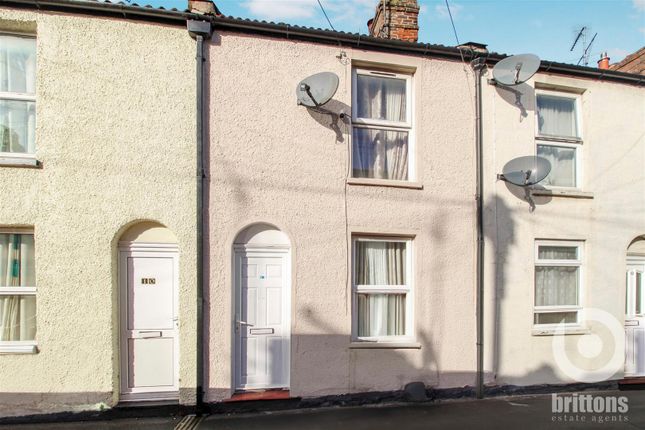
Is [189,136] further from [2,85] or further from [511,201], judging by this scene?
[511,201]

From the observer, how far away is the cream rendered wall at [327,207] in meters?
4.74

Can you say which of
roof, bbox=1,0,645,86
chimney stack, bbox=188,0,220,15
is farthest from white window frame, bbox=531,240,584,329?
chimney stack, bbox=188,0,220,15

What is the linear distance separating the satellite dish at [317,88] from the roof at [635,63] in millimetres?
5861

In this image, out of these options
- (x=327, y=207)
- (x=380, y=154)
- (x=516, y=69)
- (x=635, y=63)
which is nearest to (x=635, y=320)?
(x=516, y=69)

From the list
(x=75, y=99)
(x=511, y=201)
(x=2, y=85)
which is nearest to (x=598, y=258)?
(x=511, y=201)

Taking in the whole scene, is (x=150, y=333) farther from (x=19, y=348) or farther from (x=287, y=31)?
(x=287, y=31)

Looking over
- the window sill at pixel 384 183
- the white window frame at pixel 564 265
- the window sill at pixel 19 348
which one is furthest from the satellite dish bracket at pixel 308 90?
the window sill at pixel 19 348

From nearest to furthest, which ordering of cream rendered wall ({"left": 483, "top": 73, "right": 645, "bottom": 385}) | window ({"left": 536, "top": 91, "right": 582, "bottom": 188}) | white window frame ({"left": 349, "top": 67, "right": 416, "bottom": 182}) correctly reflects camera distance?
white window frame ({"left": 349, "top": 67, "right": 416, "bottom": 182}), cream rendered wall ({"left": 483, "top": 73, "right": 645, "bottom": 385}), window ({"left": 536, "top": 91, "right": 582, "bottom": 188})

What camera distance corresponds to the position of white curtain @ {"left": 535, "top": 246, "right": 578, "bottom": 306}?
222 inches

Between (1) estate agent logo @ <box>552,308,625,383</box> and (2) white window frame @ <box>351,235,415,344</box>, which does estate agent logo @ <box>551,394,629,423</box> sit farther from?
(2) white window frame @ <box>351,235,415,344</box>

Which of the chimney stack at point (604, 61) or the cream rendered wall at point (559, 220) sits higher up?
the chimney stack at point (604, 61)

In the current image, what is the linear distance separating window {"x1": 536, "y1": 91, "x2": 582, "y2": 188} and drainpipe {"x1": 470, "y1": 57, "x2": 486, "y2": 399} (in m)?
1.15

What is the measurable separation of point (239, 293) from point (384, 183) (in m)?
2.50

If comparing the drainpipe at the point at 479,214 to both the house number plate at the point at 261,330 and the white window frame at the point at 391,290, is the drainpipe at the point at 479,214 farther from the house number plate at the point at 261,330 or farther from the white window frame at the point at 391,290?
the house number plate at the point at 261,330
